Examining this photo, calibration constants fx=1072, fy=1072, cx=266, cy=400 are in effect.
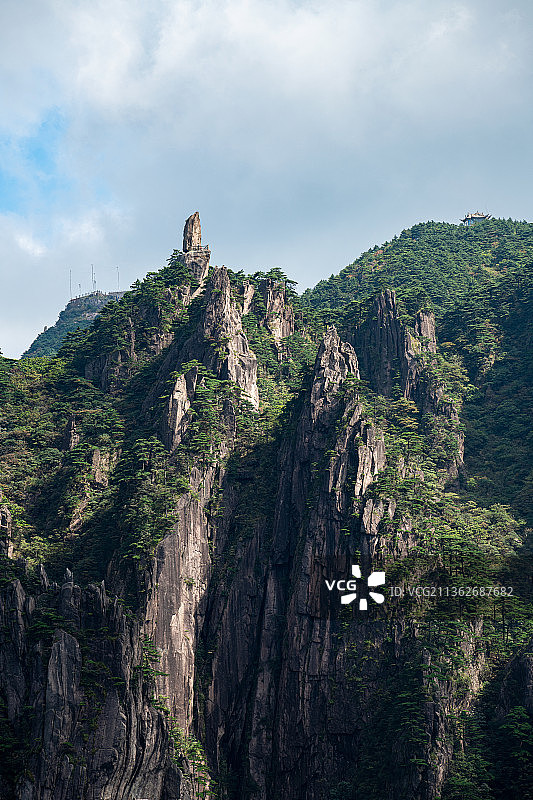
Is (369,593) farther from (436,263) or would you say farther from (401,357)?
(436,263)

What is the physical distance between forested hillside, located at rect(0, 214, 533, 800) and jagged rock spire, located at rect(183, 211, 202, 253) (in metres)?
3.19

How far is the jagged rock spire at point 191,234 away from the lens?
3898 inches

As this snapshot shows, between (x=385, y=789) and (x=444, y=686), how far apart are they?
21.1 ft

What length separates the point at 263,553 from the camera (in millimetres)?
74750

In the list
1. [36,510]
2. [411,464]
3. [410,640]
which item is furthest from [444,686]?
[36,510]

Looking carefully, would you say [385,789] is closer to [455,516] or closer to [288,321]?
[455,516]

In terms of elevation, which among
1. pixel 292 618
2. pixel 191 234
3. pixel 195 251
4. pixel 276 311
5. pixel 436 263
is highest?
pixel 436 263

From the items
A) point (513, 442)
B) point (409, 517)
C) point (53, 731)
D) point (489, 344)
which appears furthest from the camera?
point (489, 344)

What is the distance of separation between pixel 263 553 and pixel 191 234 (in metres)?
36.5

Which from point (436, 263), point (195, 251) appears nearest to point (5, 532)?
point (195, 251)

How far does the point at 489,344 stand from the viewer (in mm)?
92375

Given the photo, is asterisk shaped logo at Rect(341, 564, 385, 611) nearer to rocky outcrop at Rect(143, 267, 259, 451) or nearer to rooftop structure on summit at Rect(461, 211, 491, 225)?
rocky outcrop at Rect(143, 267, 259, 451)

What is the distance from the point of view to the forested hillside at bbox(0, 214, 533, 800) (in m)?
56.7

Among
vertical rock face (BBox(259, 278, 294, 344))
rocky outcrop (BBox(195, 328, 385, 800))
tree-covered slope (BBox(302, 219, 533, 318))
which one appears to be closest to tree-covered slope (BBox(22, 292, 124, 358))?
tree-covered slope (BBox(302, 219, 533, 318))
